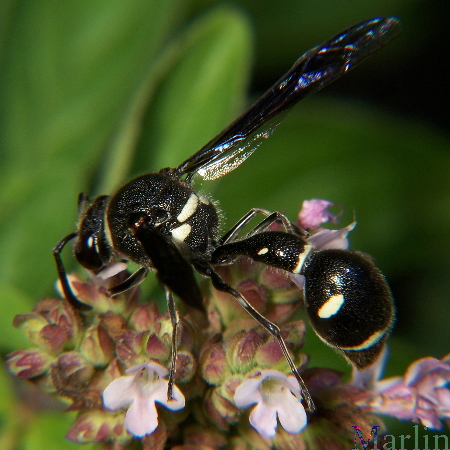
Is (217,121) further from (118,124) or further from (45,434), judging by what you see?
(45,434)

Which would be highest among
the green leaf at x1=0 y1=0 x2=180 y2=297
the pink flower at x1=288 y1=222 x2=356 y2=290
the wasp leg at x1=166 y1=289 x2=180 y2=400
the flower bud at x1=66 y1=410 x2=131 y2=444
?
the green leaf at x1=0 y1=0 x2=180 y2=297

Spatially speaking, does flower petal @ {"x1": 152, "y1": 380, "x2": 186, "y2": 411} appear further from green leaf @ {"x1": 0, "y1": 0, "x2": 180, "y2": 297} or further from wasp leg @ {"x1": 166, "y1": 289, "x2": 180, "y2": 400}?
green leaf @ {"x1": 0, "y1": 0, "x2": 180, "y2": 297}

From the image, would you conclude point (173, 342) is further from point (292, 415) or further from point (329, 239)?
point (329, 239)

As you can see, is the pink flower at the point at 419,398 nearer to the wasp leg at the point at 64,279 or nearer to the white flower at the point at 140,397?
the white flower at the point at 140,397

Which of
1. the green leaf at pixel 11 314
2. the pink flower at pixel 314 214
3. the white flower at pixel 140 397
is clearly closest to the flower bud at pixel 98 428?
the white flower at pixel 140 397

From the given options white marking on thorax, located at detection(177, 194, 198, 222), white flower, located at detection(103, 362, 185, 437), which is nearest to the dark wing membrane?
white marking on thorax, located at detection(177, 194, 198, 222)

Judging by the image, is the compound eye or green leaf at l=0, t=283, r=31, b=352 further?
green leaf at l=0, t=283, r=31, b=352
